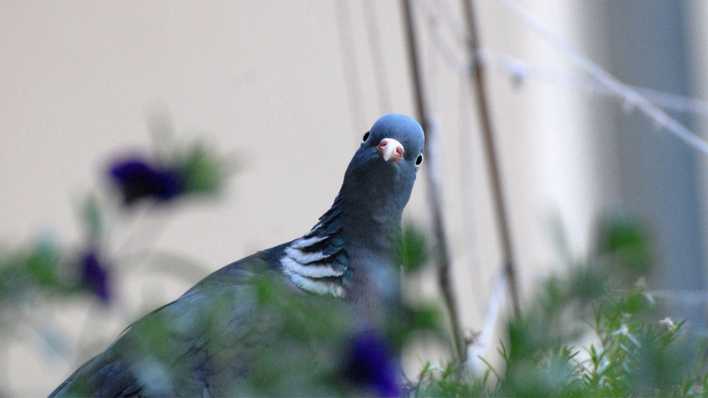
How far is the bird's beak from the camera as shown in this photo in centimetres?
115

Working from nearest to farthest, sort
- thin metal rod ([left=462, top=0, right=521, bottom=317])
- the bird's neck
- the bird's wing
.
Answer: the bird's wing
the bird's neck
thin metal rod ([left=462, top=0, right=521, bottom=317])

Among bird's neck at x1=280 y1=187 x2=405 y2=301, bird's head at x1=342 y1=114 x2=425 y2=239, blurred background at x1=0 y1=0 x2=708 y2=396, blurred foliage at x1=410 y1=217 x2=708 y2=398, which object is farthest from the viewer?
blurred background at x1=0 y1=0 x2=708 y2=396

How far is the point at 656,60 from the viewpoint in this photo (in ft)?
12.4

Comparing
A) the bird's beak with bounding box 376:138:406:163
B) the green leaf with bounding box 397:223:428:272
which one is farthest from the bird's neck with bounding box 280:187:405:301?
the green leaf with bounding box 397:223:428:272

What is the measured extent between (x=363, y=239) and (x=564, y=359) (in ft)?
2.27

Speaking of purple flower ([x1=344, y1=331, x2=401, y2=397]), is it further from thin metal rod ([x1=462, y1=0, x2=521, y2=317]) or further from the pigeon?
thin metal rod ([x1=462, y1=0, x2=521, y2=317])

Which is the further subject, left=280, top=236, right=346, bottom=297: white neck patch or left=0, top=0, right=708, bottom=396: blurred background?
left=0, top=0, right=708, bottom=396: blurred background

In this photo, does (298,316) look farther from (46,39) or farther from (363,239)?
(46,39)

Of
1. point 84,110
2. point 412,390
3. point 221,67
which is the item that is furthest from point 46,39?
point 412,390

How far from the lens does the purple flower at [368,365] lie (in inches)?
21.4

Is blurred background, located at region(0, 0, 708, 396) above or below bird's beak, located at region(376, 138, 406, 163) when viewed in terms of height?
below

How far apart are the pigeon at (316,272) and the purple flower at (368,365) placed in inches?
16.7

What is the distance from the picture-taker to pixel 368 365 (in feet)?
1.79

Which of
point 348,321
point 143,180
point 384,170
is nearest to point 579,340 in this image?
point 348,321
